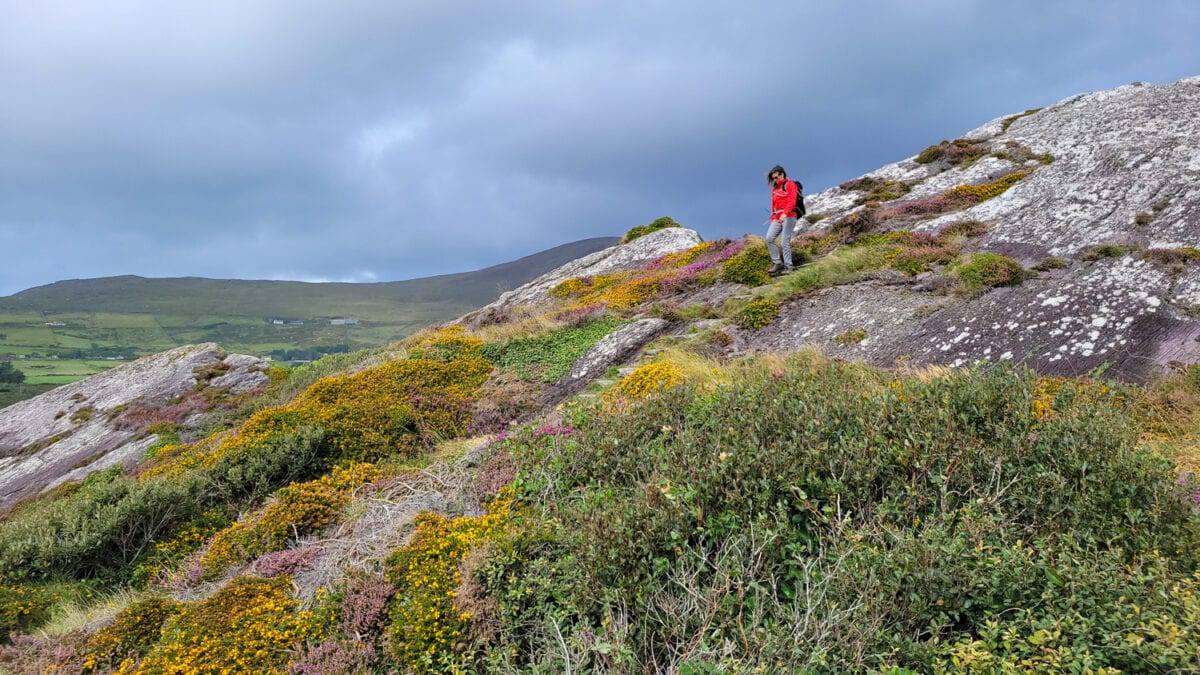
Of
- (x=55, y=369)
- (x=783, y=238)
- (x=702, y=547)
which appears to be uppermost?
(x=55, y=369)

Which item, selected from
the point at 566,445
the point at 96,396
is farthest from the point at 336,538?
the point at 96,396

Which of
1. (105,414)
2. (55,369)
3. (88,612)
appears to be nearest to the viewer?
(88,612)

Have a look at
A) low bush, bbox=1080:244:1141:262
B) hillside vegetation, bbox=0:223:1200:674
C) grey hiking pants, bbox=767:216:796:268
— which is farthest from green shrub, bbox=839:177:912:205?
hillside vegetation, bbox=0:223:1200:674

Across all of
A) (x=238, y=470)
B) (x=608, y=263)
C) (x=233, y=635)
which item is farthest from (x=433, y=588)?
(x=608, y=263)

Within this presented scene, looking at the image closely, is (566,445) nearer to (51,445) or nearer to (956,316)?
(956,316)

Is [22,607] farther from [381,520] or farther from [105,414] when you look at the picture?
[105,414]

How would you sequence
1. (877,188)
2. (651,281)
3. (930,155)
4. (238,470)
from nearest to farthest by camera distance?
(238,470) < (651,281) < (877,188) < (930,155)

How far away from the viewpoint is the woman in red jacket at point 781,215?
14.0 m

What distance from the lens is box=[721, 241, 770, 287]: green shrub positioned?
1502 centimetres

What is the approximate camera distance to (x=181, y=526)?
28.3 ft

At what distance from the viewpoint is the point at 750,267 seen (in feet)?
51.3

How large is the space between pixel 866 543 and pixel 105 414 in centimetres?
2582

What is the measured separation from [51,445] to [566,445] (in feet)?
77.3

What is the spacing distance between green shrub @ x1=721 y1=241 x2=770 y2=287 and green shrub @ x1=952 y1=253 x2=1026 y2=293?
17.9 ft
